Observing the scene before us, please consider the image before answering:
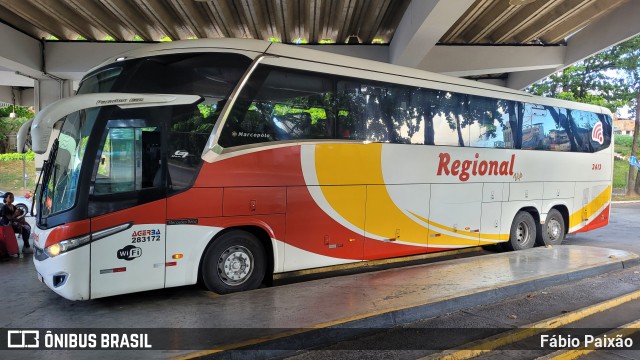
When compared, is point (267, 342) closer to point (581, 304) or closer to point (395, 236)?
point (395, 236)

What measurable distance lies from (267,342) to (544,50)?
14915mm

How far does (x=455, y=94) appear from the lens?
8766mm

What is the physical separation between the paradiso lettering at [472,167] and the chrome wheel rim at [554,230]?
2359 mm

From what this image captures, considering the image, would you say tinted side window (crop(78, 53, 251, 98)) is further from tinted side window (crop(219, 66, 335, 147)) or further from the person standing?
the person standing

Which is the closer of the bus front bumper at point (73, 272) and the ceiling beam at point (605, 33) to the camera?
the bus front bumper at point (73, 272)

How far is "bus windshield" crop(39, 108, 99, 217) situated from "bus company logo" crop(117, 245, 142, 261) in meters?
0.82

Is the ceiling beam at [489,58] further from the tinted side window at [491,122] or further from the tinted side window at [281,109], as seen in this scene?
the tinted side window at [281,109]

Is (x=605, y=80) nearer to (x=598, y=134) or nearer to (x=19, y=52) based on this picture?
(x=598, y=134)

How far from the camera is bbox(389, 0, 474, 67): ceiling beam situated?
8852 mm

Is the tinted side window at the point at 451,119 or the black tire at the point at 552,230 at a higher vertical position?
the tinted side window at the point at 451,119

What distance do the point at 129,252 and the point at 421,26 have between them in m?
7.79

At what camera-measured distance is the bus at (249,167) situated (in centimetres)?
539

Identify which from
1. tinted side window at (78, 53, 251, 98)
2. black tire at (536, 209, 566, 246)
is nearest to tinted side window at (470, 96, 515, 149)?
black tire at (536, 209, 566, 246)

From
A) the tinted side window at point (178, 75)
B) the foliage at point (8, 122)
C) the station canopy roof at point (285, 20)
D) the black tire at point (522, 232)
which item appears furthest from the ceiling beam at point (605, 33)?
the foliage at point (8, 122)
